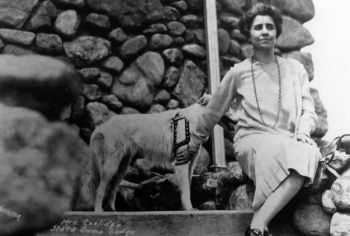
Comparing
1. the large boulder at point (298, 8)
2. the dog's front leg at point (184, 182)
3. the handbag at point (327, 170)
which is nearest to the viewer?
the handbag at point (327, 170)

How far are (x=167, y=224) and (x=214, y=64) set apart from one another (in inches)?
43.6

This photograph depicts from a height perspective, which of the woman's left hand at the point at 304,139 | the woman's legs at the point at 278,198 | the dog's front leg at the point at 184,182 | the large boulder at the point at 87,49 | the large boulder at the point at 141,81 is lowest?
the dog's front leg at the point at 184,182

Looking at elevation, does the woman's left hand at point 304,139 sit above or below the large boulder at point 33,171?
above

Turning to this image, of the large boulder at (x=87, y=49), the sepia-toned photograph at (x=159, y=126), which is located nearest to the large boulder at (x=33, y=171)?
the sepia-toned photograph at (x=159, y=126)

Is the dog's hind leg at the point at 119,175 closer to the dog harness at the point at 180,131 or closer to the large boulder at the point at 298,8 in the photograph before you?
the dog harness at the point at 180,131

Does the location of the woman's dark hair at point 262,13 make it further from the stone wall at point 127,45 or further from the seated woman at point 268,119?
the stone wall at point 127,45

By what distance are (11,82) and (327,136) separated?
1816mm

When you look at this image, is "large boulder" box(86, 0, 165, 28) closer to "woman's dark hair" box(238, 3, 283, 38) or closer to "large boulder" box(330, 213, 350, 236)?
"woman's dark hair" box(238, 3, 283, 38)

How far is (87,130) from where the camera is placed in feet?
6.47

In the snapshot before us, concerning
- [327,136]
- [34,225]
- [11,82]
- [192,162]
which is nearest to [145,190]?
[192,162]

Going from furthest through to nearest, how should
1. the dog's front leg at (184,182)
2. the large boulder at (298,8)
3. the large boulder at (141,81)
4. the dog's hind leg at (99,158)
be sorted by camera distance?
the large boulder at (298,8), the large boulder at (141,81), the dog's front leg at (184,182), the dog's hind leg at (99,158)

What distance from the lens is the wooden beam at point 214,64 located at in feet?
7.45

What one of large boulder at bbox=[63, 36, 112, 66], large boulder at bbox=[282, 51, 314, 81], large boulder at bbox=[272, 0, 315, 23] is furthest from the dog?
large boulder at bbox=[272, 0, 315, 23]

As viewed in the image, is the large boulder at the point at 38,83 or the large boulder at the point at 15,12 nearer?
the large boulder at the point at 38,83
